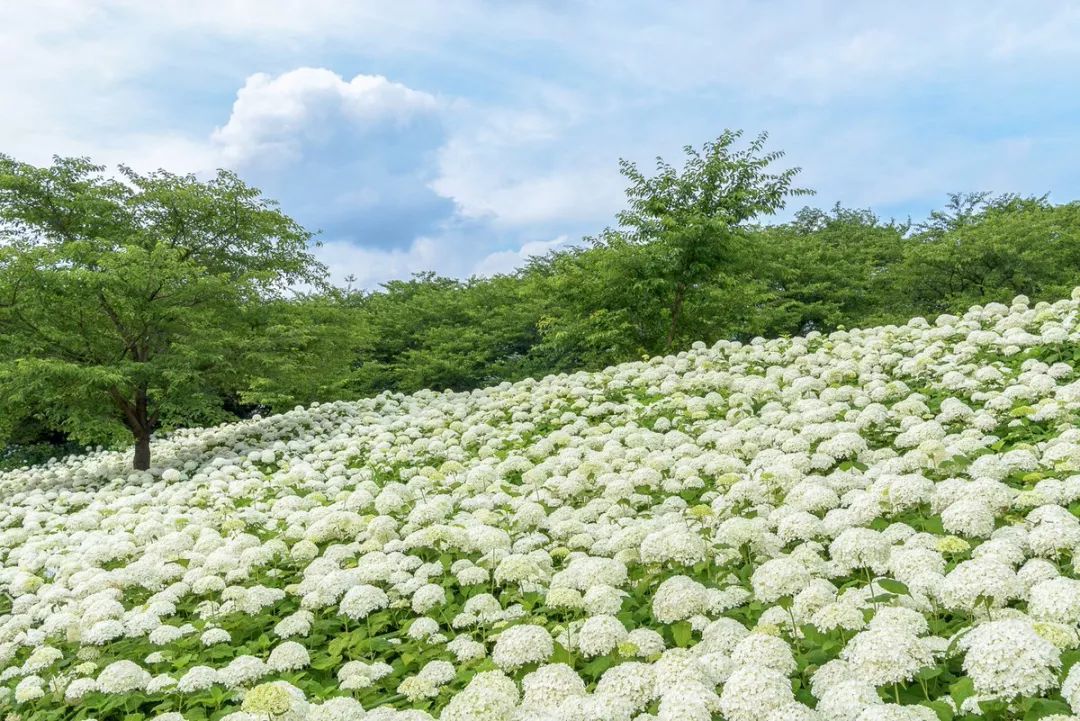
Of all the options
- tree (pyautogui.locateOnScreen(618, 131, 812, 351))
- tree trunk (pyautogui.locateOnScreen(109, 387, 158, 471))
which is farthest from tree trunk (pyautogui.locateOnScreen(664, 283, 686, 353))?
tree trunk (pyautogui.locateOnScreen(109, 387, 158, 471))

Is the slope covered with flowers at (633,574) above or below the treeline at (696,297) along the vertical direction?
below

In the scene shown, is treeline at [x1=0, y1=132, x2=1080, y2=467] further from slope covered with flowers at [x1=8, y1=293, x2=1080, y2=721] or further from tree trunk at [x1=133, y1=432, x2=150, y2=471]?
slope covered with flowers at [x1=8, y1=293, x2=1080, y2=721]

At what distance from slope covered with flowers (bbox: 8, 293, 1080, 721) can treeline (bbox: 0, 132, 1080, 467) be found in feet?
16.4

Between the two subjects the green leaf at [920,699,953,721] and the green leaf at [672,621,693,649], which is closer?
the green leaf at [920,699,953,721]

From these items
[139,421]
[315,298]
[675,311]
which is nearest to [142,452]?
[139,421]

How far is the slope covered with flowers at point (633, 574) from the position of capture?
3.65 m

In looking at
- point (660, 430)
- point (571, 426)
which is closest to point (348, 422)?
point (571, 426)

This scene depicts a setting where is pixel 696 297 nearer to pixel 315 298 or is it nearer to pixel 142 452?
pixel 315 298

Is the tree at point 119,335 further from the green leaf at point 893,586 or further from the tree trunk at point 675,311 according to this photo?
the green leaf at point 893,586

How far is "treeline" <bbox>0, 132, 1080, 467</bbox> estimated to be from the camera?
15.5 m

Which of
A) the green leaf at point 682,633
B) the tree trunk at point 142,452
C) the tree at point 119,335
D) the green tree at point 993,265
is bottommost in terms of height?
the green leaf at point 682,633

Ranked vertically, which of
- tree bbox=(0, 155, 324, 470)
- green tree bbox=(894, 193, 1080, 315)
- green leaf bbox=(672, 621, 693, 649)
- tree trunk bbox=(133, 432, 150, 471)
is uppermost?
green tree bbox=(894, 193, 1080, 315)

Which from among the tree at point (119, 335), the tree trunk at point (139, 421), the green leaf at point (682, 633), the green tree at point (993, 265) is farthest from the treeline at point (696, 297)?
the green leaf at point (682, 633)

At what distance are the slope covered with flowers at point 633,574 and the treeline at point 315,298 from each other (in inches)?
197
